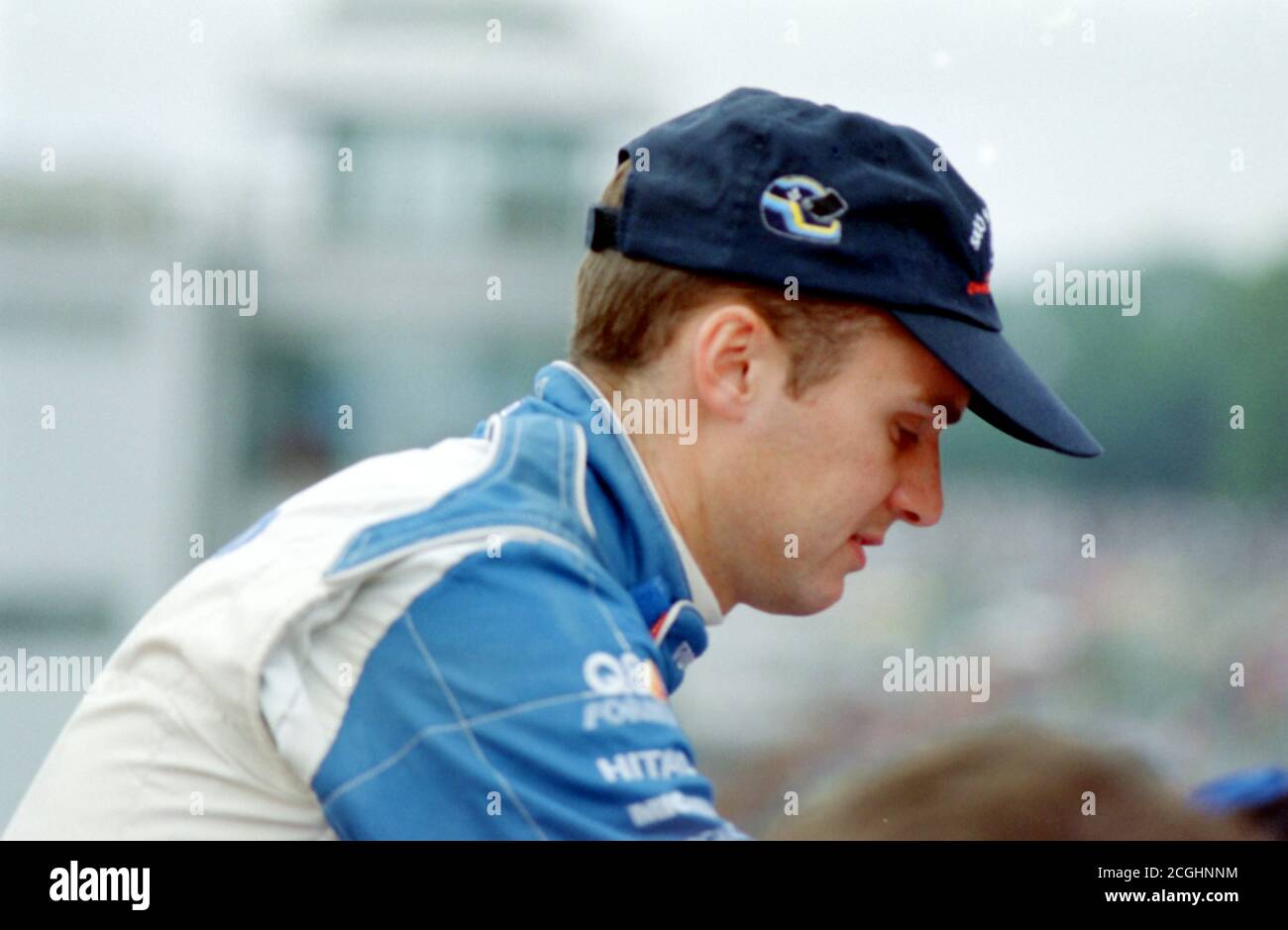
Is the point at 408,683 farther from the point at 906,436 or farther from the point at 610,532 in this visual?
the point at 906,436

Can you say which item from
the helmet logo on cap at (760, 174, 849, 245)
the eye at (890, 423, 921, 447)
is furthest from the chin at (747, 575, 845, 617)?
the helmet logo on cap at (760, 174, 849, 245)

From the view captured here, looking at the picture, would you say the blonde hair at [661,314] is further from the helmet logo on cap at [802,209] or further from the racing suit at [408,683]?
the racing suit at [408,683]

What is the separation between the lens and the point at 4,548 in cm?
1484

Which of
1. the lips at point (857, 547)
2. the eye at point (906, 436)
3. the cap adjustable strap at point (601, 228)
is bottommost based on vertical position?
the lips at point (857, 547)

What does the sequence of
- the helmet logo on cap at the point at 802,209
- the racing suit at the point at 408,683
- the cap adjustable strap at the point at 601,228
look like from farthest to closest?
the cap adjustable strap at the point at 601,228, the helmet logo on cap at the point at 802,209, the racing suit at the point at 408,683

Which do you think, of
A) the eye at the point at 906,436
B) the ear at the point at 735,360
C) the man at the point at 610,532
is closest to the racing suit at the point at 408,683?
the man at the point at 610,532

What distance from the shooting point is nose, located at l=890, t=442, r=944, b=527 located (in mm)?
1105

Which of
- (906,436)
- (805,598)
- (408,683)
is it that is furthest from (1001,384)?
(408,683)

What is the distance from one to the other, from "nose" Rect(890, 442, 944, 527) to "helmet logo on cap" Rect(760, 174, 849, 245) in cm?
19

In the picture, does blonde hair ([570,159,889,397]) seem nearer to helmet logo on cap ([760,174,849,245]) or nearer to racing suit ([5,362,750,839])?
helmet logo on cap ([760,174,849,245])

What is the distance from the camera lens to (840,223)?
996mm

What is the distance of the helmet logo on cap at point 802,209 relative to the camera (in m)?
1.00

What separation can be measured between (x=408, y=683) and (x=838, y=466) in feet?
1.19
